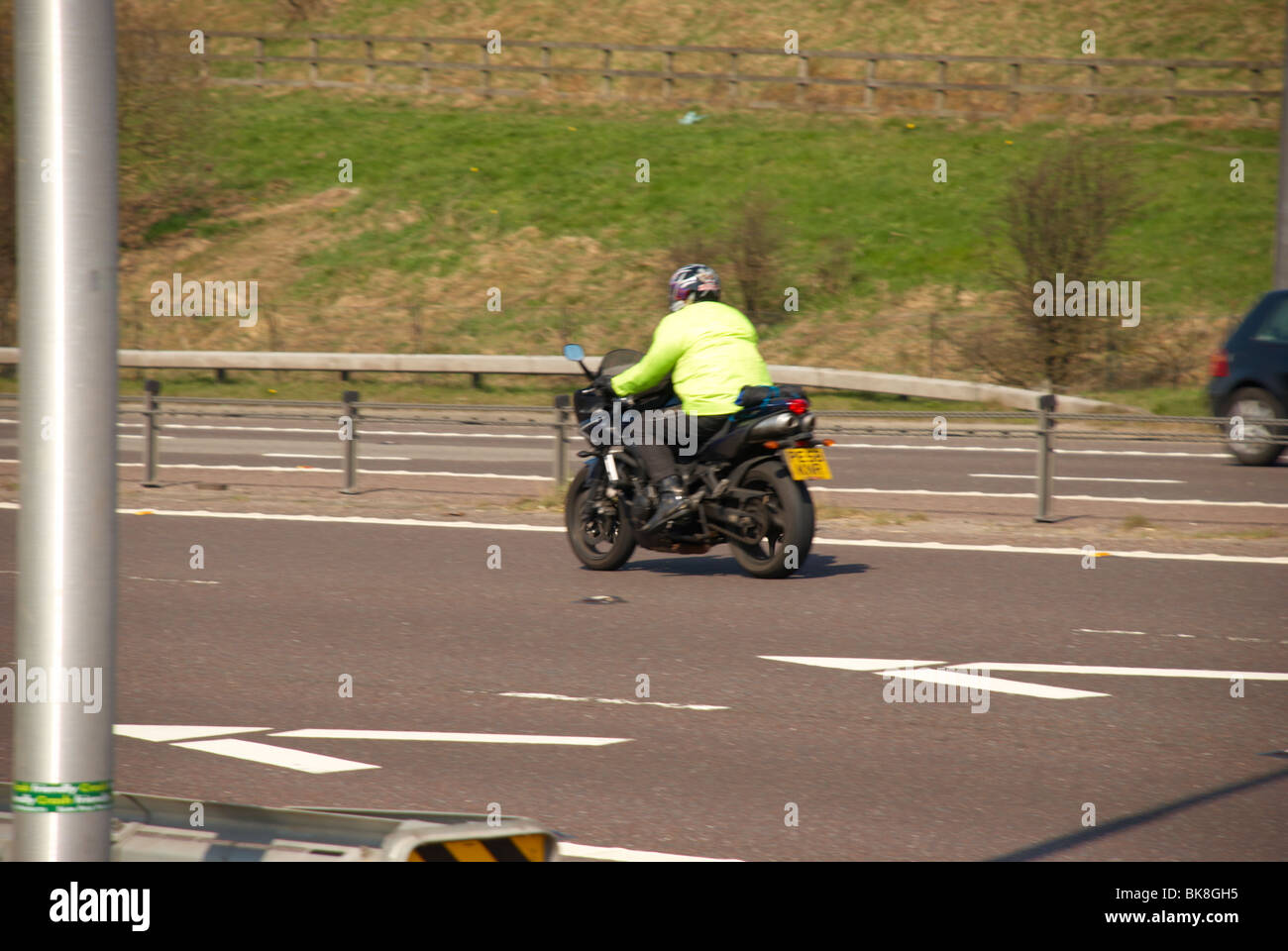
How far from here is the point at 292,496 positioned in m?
16.4

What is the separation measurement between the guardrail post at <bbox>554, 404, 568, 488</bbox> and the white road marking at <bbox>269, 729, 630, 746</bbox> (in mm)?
9146

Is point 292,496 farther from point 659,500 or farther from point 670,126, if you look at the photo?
point 670,126

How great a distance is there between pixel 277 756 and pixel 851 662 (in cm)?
315

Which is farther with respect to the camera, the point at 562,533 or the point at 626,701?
the point at 562,533

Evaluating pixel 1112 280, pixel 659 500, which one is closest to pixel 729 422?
pixel 659 500

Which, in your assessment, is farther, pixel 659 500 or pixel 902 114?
pixel 902 114

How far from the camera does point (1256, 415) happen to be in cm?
1892

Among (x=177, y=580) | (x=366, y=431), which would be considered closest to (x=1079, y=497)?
(x=177, y=580)

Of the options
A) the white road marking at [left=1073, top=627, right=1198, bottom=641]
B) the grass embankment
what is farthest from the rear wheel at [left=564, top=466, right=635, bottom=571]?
the grass embankment

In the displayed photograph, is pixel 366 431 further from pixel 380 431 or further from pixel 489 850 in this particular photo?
pixel 489 850

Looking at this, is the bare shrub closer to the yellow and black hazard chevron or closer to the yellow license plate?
the yellow license plate

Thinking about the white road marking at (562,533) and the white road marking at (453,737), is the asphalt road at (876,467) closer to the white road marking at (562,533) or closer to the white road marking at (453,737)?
the white road marking at (562,533)
